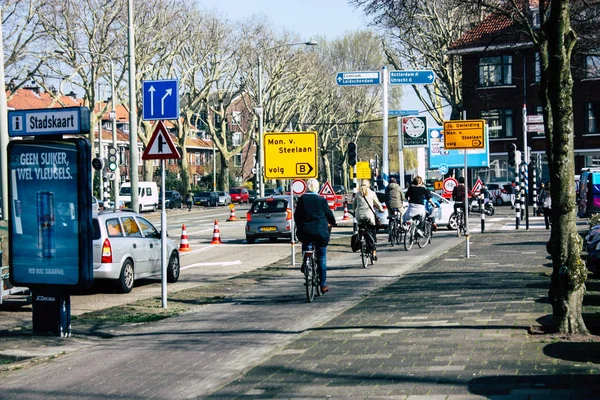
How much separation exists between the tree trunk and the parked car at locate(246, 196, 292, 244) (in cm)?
1993

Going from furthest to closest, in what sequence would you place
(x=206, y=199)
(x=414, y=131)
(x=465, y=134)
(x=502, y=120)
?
(x=206, y=199) < (x=502, y=120) < (x=414, y=131) < (x=465, y=134)

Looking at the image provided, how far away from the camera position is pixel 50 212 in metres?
11.2

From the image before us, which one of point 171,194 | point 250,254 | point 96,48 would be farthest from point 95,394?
point 171,194

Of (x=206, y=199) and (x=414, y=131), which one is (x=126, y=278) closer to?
(x=414, y=131)

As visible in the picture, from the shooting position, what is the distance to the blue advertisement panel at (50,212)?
11.0m

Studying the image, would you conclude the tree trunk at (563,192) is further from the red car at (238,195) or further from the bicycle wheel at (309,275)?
the red car at (238,195)

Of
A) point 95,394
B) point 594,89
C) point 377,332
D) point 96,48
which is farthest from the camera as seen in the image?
point 594,89

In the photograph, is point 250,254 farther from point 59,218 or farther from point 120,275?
point 59,218

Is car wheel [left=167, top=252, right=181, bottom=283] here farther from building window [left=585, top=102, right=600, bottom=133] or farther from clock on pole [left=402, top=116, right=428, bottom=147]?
building window [left=585, top=102, right=600, bottom=133]

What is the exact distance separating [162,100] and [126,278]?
4.26 meters

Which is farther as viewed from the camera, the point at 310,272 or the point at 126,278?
the point at 126,278

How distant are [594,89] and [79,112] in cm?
5465

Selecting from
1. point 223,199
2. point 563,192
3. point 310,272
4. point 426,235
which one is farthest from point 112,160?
point 223,199

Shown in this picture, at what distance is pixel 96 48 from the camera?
5019cm
